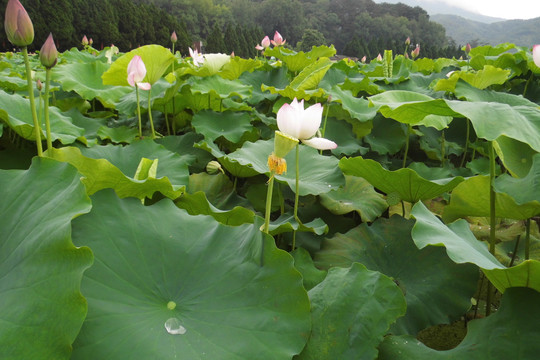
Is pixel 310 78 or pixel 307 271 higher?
pixel 310 78

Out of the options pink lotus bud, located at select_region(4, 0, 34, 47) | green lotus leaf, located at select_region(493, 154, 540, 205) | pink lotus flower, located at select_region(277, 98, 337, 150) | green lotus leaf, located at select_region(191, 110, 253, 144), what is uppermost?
pink lotus bud, located at select_region(4, 0, 34, 47)

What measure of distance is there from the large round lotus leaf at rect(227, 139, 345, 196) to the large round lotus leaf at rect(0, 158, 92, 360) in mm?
630

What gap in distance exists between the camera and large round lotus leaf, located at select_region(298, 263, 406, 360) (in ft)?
2.36

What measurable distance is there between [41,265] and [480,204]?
42.5 inches

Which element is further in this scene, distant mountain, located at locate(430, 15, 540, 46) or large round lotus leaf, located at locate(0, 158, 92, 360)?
distant mountain, located at locate(430, 15, 540, 46)

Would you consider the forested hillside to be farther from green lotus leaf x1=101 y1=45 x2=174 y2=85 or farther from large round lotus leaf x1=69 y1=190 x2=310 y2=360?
large round lotus leaf x1=69 y1=190 x2=310 y2=360

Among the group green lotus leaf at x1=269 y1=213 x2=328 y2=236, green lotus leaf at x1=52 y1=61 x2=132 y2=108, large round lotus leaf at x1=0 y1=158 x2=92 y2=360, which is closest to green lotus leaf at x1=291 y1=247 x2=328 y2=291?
green lotus leaf at x1=269 y1=213 x2=328 y2=236

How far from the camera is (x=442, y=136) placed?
2.02 metres

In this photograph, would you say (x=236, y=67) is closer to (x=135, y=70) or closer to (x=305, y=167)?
(x=135, y=70)

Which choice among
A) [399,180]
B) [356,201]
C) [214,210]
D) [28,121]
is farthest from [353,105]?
[28,121]

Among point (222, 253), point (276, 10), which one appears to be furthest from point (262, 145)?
point (276, 10)

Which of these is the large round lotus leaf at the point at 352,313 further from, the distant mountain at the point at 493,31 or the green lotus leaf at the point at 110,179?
the distant mountain at the point at 493,31

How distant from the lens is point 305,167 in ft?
4.82

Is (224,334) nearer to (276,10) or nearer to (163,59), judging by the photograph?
(163,59)
